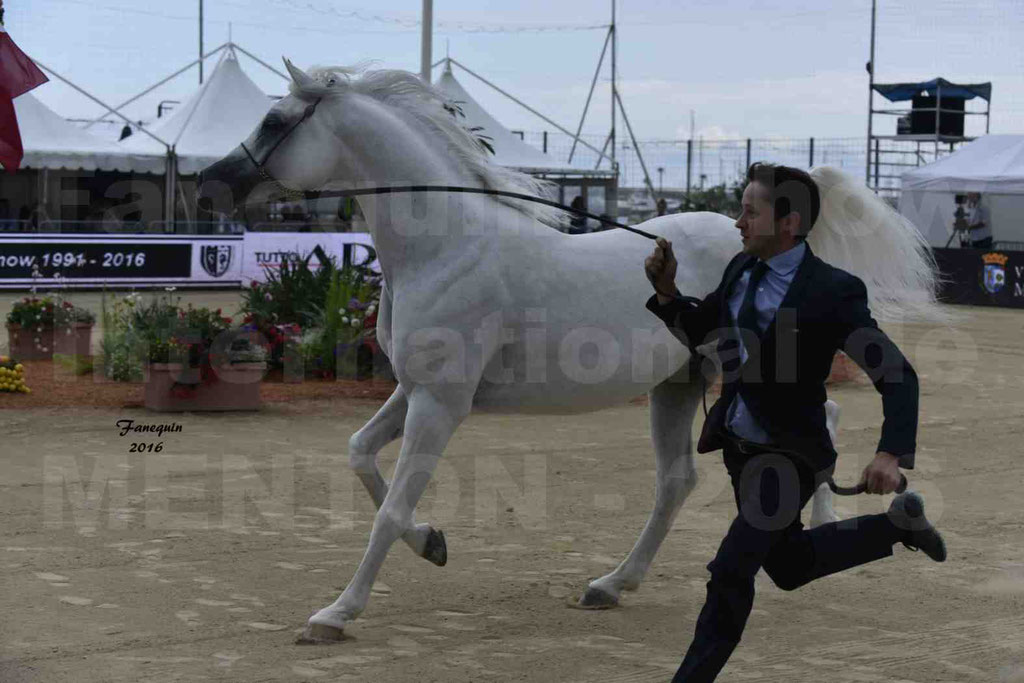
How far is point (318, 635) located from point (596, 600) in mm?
1277

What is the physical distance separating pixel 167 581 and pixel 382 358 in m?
6.61

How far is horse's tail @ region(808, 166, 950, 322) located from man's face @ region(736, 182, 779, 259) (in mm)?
1816

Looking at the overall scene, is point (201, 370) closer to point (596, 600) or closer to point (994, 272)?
point (596, 600)

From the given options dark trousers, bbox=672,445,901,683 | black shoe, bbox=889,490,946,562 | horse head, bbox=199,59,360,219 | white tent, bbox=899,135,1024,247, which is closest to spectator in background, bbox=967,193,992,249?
white tent, bbox=899,135,1024,247

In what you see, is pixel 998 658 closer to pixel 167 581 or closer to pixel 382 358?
pixel 167 581

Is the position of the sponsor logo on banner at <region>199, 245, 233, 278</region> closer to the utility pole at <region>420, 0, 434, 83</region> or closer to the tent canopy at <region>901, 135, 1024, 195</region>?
the utility pole at <region>420, 0, 434, 83</region>

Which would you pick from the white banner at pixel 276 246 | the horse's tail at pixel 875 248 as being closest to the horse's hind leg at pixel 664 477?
the horse's tail at pixel 875 248

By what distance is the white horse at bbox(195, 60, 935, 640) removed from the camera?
16.8 feet

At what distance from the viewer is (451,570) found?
596cm

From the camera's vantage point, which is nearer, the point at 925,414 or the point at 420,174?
the point at 420,174

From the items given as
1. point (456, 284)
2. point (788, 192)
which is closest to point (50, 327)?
point (456, 284)

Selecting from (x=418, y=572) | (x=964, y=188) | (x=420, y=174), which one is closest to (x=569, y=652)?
(x=418, y=572)

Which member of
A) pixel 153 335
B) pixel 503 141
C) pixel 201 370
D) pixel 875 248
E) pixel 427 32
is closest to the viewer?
pixel 875 248

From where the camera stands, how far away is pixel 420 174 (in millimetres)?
5348
